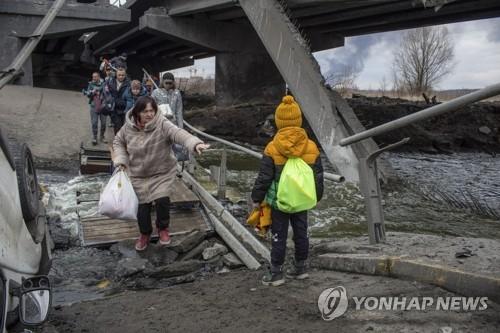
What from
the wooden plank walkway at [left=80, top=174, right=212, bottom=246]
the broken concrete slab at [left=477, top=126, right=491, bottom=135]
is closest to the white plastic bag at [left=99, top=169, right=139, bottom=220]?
the wooden plank walkway at [left=80, top=174, right=212, bottom=246]

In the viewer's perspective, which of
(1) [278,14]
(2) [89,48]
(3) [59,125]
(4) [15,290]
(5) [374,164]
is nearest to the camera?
(4) [15,290]

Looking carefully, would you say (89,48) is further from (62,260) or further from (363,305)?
(363,305)

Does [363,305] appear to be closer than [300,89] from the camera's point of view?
Yes

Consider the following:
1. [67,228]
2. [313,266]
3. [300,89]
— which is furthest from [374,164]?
[300,89]

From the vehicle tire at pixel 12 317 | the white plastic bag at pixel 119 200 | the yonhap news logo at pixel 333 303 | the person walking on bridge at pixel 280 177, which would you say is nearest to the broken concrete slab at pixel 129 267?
the white plastic bag at pixel 119 200

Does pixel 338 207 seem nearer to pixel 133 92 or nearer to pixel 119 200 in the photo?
pixel 133 92

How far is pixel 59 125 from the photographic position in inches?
543

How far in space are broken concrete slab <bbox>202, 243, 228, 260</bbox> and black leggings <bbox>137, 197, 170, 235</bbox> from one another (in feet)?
1.79

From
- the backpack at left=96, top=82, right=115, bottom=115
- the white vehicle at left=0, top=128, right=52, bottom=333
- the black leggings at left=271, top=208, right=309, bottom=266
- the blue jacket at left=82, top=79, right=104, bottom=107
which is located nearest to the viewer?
the white vehicle at left=0, top=128, right=52, bottom=333

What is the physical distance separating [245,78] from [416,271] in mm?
21071

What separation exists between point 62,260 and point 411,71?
4713 cm

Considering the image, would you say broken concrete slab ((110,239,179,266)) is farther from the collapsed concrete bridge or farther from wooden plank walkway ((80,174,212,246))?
the collapsed concrete bridge

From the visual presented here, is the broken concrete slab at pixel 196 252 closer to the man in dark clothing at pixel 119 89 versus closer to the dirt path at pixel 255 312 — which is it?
the dirt path at pixel 255 312

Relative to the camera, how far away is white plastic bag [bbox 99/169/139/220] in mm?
4812
